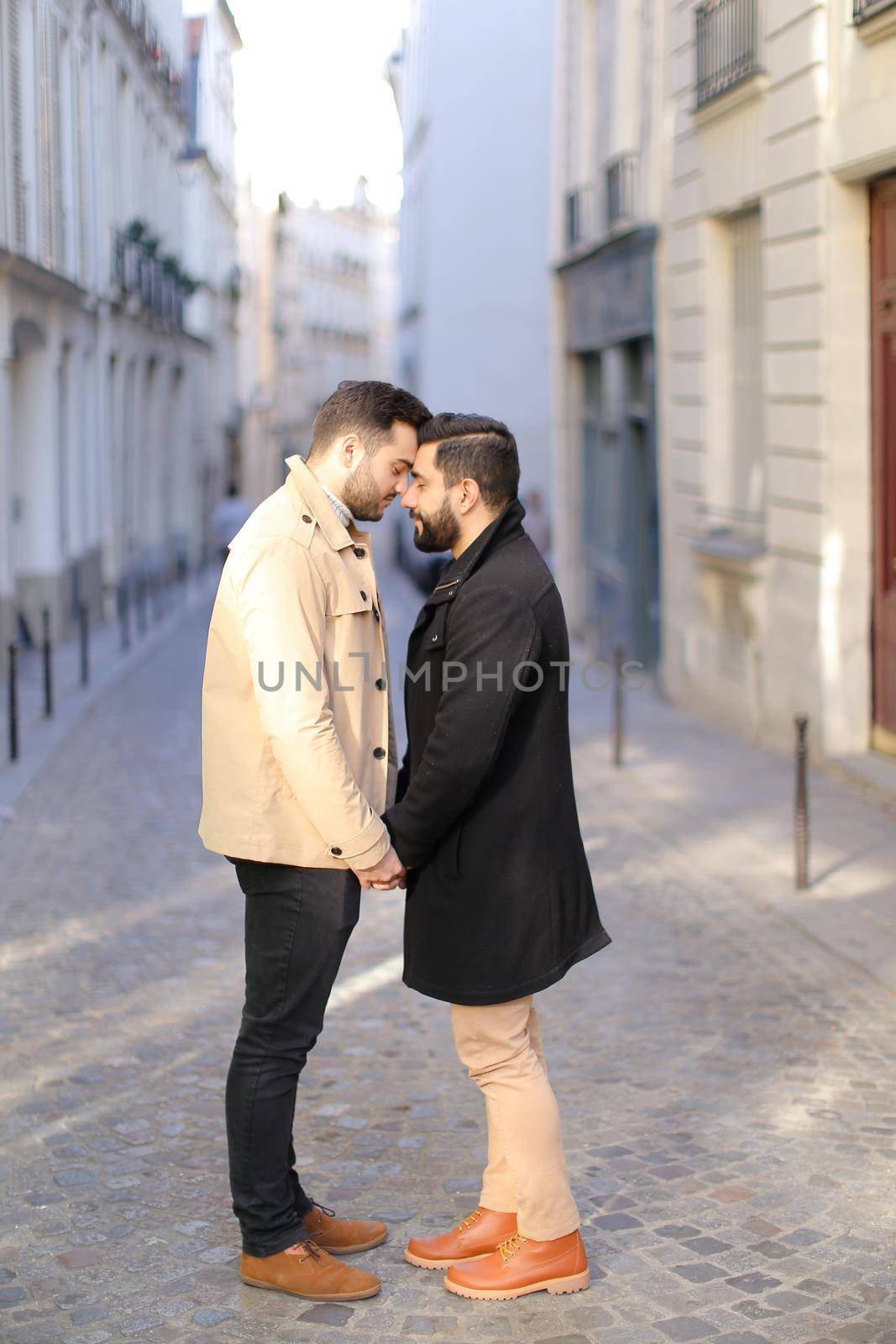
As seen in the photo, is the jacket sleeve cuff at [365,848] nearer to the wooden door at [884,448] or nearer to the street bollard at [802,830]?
the street bollard at [802,830]

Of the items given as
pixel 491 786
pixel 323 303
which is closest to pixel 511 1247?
pixel 491 786

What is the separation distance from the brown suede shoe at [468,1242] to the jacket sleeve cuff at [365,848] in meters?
0.96

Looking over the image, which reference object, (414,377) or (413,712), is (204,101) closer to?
(414,377)

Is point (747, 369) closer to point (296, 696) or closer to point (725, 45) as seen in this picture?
point (725, 45)

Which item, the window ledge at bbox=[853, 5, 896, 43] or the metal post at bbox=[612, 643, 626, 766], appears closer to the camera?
the window ledge at bbox=[853, 5, 896, 43]

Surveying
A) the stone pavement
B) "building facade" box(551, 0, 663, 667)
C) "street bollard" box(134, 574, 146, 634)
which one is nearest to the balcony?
"street bollard" box(134, 574, 146, 634)

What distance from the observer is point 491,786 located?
3.60m

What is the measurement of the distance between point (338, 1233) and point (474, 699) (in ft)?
4.63

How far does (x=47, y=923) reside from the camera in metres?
7.10

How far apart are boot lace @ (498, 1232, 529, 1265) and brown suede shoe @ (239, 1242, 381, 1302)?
29 cm

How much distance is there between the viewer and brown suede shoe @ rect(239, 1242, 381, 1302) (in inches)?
146

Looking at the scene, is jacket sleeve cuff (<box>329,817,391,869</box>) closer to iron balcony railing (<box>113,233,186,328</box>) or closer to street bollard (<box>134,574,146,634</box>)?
street bollard (<box>134,574,146,634</box>)

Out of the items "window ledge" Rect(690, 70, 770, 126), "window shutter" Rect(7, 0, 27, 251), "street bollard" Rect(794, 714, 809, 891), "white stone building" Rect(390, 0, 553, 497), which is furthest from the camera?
"white stone building" Rect(390, 0, 553, 497)

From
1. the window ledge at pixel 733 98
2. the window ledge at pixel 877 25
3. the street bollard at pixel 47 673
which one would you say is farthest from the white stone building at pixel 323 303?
the window ledge at pixel 877 25
